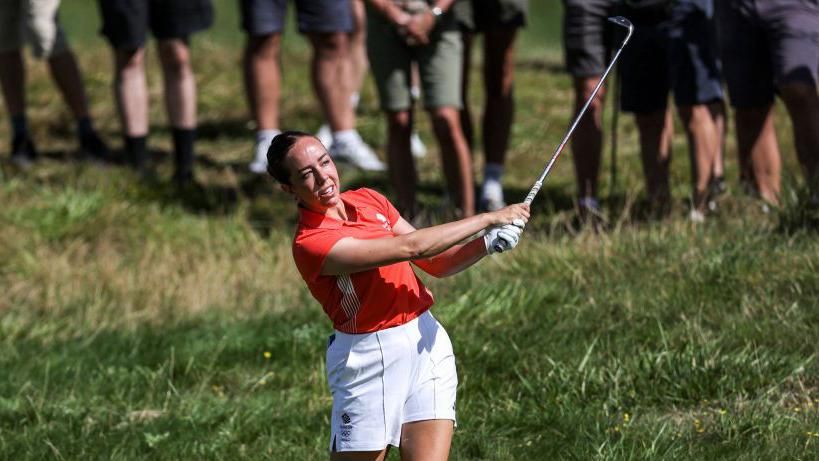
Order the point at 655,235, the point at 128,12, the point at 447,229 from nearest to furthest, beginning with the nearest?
the point at 447,229
the point at 655,235
the point at 128,12

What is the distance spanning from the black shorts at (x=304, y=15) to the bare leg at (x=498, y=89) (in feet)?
3.21

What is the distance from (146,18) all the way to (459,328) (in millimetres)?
3737

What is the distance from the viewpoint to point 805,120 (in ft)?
22.7

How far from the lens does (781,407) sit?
5.19 meters

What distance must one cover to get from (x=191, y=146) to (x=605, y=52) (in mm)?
2912

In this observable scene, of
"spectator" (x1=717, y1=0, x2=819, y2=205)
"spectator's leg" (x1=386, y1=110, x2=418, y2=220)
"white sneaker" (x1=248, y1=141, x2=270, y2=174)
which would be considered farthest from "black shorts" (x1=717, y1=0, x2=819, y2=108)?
"white sneaker" (x1=248, y1=141, x2=270, y2=174)

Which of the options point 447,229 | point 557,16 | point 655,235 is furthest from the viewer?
point 557,16

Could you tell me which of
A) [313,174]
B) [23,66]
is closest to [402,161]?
[23,66]

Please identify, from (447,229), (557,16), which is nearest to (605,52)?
(447,229)

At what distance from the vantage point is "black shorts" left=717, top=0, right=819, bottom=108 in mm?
6828

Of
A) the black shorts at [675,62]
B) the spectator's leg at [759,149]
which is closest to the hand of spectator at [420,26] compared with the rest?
the black shorts at [675,62]

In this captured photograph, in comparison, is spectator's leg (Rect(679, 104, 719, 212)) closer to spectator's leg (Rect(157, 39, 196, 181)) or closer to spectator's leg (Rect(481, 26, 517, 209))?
spectator's leg (Rect(481, 26, 517, 209))

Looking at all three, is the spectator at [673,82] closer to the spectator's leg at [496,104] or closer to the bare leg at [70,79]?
the spectator's leg at [496,104]

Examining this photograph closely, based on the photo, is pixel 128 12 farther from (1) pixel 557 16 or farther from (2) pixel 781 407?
(1) pixel 557 16
